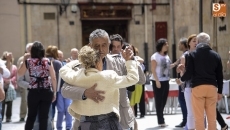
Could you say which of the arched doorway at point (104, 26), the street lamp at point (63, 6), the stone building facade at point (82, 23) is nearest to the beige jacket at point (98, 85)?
the stone building facade at point (82, 23)

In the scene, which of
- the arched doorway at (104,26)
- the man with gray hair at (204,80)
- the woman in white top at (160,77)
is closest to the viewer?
the man with gray hair at (204,80)

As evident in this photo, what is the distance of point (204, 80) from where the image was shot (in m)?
5.96

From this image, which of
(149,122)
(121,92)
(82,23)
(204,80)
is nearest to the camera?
(121,92)

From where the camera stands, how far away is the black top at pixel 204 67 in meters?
5.97

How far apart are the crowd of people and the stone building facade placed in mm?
7303

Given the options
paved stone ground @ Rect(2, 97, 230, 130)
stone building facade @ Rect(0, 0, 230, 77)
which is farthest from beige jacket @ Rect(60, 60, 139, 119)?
stone building facade @ Rect(0, 0, 230, 77)

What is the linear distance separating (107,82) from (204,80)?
2.89 meters

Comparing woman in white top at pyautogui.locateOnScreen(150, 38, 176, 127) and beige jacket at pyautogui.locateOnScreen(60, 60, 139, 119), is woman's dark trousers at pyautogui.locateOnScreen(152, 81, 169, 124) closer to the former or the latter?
woman in white top at pyautogui.locateOnScreen(150, 38, 176, 127)

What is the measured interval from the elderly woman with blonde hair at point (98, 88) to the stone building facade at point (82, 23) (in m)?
11.7

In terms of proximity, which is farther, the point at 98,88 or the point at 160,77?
the point at 160,77

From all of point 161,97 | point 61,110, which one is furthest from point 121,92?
point 161,97

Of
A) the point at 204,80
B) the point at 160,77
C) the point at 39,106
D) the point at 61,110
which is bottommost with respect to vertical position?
the point at 61,110

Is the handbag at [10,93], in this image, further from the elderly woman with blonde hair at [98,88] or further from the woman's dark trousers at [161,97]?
the elderly woman with blonde hair at [98,88]

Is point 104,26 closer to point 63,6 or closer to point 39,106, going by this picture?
point 63,6
